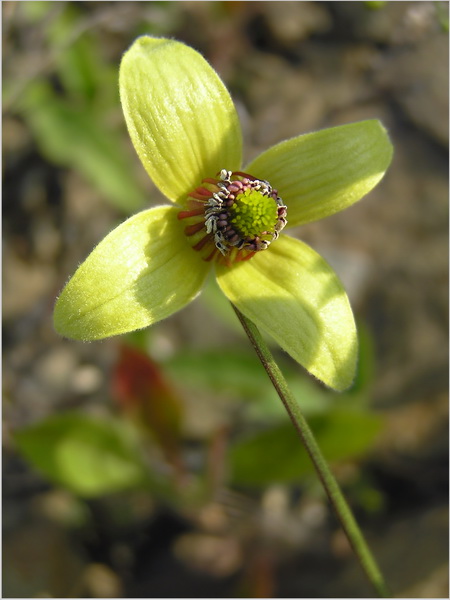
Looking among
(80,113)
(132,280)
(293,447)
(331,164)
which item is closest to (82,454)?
(293,447)

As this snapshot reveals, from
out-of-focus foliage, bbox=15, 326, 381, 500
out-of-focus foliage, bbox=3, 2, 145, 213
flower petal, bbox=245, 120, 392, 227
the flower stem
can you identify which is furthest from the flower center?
out-of-focus foliage, bbox=3, 2, 145, 213

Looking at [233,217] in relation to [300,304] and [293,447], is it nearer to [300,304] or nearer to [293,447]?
[300,304]

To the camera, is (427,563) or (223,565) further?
(223,565)

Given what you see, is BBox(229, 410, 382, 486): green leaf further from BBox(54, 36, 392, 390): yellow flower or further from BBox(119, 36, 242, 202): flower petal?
BBox(119, 36, 242, 202): flower petal

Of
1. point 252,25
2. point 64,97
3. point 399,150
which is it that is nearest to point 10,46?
point 64,97

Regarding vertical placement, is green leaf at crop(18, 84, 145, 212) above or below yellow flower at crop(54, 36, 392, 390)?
below

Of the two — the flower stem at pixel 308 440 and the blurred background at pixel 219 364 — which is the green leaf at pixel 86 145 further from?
the flower stem at pixel 308 440

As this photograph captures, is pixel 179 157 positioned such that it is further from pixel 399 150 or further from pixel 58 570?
pixel 399 150
